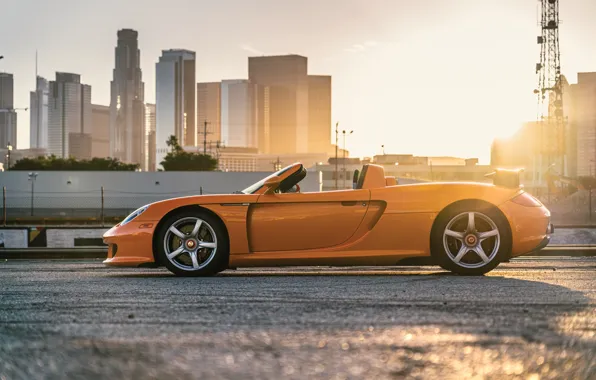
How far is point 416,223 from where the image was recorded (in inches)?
291

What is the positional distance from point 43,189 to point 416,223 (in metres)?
74.8

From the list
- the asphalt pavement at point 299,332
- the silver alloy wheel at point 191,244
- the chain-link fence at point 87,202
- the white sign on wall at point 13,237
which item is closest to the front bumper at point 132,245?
the silver alloy wheel at point 191,244

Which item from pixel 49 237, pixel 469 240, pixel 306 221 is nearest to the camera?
pixel 469 240

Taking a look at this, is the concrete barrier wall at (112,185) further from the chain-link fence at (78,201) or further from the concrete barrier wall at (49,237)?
the concrete barrier wall at (49,237)

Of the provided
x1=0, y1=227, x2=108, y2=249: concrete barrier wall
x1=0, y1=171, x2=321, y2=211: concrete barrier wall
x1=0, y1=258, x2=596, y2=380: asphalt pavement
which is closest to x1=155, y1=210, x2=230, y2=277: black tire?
x1=0, y1=258, x2=596, y2=380: asphalt pavement

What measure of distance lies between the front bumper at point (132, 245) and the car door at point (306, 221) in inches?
36.2

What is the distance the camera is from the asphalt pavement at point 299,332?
8.23 feet

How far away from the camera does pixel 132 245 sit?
7555mm

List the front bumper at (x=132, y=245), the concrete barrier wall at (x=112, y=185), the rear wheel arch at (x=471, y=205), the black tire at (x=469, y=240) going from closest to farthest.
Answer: the black tire at (x=469, y=240) < the rear wheel arch at (x=471, y=205) < the front bumper at (x=132, y=245) < the concrete barrier wall at (x=112, y=185)

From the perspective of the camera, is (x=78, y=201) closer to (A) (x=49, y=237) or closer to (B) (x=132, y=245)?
(A) (x=49, y=237)

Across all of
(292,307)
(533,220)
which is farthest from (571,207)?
(292,307)

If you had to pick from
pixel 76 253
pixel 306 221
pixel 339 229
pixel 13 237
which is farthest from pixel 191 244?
pixel 13 237

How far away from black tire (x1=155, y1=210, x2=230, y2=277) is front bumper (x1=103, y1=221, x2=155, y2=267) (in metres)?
0.09

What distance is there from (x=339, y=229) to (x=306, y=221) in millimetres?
299
